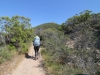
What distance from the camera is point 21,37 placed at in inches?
576

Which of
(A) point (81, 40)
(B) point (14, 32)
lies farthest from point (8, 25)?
(A) point (81, 40)

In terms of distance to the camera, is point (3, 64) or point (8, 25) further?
point (8, 25)

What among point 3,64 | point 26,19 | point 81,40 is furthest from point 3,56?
point 26,19

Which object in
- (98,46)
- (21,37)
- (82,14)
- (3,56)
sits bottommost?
(3,56)

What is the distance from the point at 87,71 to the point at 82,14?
2952 cm

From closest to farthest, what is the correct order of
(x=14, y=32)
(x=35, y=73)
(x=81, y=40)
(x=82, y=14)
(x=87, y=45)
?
(x=35, y=73), (x=87, y=45), (x=81, y=40), (x=14, y=32), (x=82, y=14)

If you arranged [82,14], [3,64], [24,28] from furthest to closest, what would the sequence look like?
1. [82,14]
2. [24,28]
3. [3,64]

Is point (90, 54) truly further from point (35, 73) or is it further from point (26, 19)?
point (26, 19)

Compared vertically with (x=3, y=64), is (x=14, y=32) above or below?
above

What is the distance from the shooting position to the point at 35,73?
7090 mm

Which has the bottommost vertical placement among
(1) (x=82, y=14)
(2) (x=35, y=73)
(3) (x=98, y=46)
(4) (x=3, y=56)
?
(2) (x=35, y=73)

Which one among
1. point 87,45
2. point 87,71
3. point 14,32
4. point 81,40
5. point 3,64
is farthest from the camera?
point 14,32

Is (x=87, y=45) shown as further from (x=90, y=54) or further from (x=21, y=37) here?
(x=21, y=37)

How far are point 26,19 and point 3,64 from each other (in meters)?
10.8
